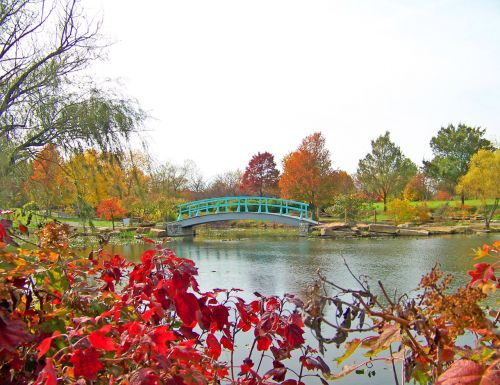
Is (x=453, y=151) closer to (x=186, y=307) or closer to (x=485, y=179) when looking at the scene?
(x=485, y=179)

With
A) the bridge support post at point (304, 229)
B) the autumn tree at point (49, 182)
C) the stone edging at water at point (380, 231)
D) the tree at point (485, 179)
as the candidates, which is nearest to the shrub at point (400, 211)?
the stone edging at water at point (380, 231)

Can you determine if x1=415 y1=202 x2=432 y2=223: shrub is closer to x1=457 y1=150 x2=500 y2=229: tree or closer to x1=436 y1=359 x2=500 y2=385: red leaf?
x1=457 y1=150 x2=500 y2=229: tree

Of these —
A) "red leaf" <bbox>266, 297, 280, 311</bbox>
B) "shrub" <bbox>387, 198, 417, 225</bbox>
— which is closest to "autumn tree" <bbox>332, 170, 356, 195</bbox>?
"shrub" <bbox>387, 198, 417, 225</bbox>

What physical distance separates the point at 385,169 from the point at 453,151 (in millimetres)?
4813

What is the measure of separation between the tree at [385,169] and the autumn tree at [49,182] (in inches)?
1096

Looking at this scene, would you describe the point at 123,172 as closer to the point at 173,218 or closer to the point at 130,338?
the point at 130,338

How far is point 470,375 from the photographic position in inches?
27.2

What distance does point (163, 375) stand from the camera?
880 mm

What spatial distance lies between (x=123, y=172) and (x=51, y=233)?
315 centimetres

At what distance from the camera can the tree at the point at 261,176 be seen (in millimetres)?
33688

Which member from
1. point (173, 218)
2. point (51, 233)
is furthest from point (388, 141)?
point (51, 233)

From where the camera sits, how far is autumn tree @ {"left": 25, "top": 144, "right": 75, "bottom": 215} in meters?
4.18

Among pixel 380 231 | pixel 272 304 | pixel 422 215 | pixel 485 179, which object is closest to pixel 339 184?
pixel 422 215

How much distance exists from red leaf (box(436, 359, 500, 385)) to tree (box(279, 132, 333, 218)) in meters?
23.4
